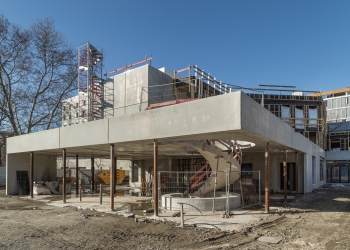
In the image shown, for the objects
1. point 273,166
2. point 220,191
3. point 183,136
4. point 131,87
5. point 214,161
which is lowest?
point 220,191

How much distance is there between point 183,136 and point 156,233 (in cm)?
368

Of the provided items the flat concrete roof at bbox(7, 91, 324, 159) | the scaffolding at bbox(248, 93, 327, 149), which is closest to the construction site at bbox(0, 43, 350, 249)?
the flat concrete roof at bbox(7, 91, 324, 159)

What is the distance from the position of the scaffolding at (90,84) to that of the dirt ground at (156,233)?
1497 centimetres

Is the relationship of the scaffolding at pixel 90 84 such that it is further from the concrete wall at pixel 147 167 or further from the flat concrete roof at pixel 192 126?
the flat concrete roof at pixel 192 126

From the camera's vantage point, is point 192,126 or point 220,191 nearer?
point 192,126

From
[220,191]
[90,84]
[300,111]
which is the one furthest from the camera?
[300,111]

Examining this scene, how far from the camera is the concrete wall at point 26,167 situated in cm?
2177

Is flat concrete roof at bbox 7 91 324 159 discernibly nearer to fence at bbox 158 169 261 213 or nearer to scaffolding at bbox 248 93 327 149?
fence at bbox 158 169 261 213

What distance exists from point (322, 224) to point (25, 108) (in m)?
33.6

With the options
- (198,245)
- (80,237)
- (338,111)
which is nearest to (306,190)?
(198,245)

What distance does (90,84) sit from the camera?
26.9 metres

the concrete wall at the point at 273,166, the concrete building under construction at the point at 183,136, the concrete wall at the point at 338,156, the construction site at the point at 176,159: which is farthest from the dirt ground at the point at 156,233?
the concrete wall at the point at 338,156

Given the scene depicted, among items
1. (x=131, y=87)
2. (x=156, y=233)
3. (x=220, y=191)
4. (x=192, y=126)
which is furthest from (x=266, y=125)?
(x=131, y=87)

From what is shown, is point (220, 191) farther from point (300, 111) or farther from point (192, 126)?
point (300, 111)
